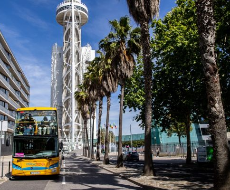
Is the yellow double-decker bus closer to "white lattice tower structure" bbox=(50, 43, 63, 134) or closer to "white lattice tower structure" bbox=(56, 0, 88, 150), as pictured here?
"white lattice tower structure" bbox=(56, 0, 88, 150)

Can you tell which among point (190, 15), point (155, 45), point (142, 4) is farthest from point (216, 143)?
point (155, 45)

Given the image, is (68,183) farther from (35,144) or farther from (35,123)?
(35,123)

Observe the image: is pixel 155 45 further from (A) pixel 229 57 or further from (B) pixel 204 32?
(B) pixel 204 32

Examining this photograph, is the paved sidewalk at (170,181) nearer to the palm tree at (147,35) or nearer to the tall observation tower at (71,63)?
the palm tree at (147,35)

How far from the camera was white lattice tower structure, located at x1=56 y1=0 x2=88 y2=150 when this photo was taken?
87.1 m

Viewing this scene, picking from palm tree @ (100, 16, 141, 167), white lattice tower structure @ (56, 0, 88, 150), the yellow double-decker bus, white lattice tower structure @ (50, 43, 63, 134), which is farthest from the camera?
white lattice tower structure @ (50, 43, 63, 134)

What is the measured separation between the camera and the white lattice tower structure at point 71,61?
8706 cm

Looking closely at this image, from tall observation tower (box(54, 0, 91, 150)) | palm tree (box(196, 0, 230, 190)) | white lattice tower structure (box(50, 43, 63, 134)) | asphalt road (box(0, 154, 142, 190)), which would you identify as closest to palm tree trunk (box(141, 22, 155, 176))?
asphalt road (box(0, 154, 142, 190))

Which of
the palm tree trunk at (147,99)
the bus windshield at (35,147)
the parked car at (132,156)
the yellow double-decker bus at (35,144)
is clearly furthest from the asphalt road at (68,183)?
the parked car at (132,156)

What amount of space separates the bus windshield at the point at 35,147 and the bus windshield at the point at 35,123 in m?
0.37

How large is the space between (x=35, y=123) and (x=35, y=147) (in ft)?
4.21

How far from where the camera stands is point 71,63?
88688mm

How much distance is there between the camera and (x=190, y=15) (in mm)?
17891

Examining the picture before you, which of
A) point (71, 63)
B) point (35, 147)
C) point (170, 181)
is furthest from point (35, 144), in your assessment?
point (71, 63)
